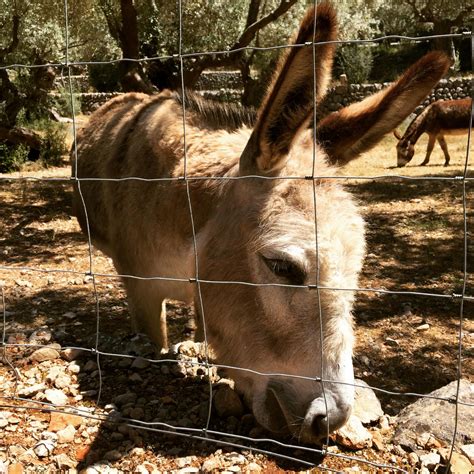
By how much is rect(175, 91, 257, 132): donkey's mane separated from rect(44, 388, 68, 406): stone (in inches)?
75.5

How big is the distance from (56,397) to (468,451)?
2.22 meters

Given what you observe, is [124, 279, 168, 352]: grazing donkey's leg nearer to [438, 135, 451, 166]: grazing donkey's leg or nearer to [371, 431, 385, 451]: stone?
[371, 431, 385, 451]: stone

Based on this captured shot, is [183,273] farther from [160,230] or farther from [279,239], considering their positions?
[279,239]

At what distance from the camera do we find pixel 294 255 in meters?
2.45

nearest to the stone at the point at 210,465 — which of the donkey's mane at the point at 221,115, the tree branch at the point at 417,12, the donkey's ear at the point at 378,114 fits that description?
the donkey's ear at the point at 378,114

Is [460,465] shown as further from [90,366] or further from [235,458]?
[90,366]

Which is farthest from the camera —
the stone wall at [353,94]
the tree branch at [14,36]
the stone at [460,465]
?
the stone wall at [353,94]

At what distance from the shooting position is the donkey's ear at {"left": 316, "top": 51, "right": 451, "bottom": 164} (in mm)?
2434

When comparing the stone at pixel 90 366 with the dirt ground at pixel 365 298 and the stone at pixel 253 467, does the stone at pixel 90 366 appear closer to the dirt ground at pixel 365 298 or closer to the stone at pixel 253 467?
the dirt ground at pixel 365 298

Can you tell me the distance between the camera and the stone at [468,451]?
8.23ft

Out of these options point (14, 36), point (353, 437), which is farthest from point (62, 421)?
point (14, 36)

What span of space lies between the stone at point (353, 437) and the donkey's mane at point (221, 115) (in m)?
2.01

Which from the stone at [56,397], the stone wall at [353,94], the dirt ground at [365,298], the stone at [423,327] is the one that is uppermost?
the stone wall at [353,94]

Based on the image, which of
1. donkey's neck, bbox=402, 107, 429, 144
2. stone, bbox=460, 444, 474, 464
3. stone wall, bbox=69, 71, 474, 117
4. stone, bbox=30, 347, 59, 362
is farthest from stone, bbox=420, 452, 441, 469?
stone wall, bbox=69, 71, 474, 117
